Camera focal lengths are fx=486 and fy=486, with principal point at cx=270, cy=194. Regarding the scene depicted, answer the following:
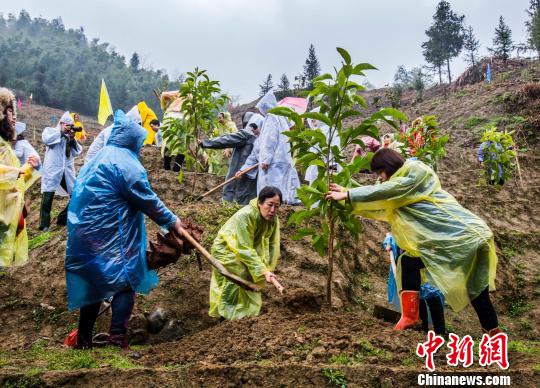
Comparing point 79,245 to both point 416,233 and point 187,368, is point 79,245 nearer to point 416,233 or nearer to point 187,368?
point 187,368

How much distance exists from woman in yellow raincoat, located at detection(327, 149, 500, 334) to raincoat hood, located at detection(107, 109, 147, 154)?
4.87ft

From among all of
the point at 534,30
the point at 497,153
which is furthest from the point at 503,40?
the point at 497,153

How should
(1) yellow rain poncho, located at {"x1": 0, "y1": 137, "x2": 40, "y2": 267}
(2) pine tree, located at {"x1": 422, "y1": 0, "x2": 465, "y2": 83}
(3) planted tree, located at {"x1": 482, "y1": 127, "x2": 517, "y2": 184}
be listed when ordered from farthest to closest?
(2) pine tree, located at {"x1": 422, "y1": 0, "x2": 465, "y2": 83}
(3) planted tree, located at {"x1": 482, "y1": 127, "x2": 517, "y2": 184}
(1) yellow rain poncho, located at {"x1": 0, "y1": 137, "x2": 40, "y2": 267}

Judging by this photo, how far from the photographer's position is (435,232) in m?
3.26

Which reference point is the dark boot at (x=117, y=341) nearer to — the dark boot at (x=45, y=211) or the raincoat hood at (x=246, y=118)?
the dark boot at (x=45, y=211)

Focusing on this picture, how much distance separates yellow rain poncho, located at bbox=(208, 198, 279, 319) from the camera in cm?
389

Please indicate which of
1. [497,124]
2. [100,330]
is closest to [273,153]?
[100,330]

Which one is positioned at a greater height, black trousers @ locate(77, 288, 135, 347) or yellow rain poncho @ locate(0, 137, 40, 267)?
yellow rain poncho @ locate(0, 137, 40, 267)

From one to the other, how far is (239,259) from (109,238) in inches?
41.2

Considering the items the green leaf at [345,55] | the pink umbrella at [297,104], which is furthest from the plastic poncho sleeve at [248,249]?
the pink umbrella at [297,104]

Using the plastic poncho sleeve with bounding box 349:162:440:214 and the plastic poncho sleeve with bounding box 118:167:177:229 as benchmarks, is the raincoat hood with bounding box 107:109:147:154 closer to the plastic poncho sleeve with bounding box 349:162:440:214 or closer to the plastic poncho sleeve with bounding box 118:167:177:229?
the plastic poncho sleeve with bounding box 118:167:177:229

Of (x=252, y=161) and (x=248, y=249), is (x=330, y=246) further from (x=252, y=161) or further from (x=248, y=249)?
(x=252, y=161)

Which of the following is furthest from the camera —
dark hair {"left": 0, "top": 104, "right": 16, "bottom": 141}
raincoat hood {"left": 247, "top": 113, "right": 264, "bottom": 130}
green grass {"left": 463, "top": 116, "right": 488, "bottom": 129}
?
green grass {"left": 463, "top": 116, "right": 488, "bottom": 129}

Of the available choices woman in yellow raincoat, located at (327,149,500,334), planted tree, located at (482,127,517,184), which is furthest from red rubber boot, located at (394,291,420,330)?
planted tree, located at (482,127,517,184)
